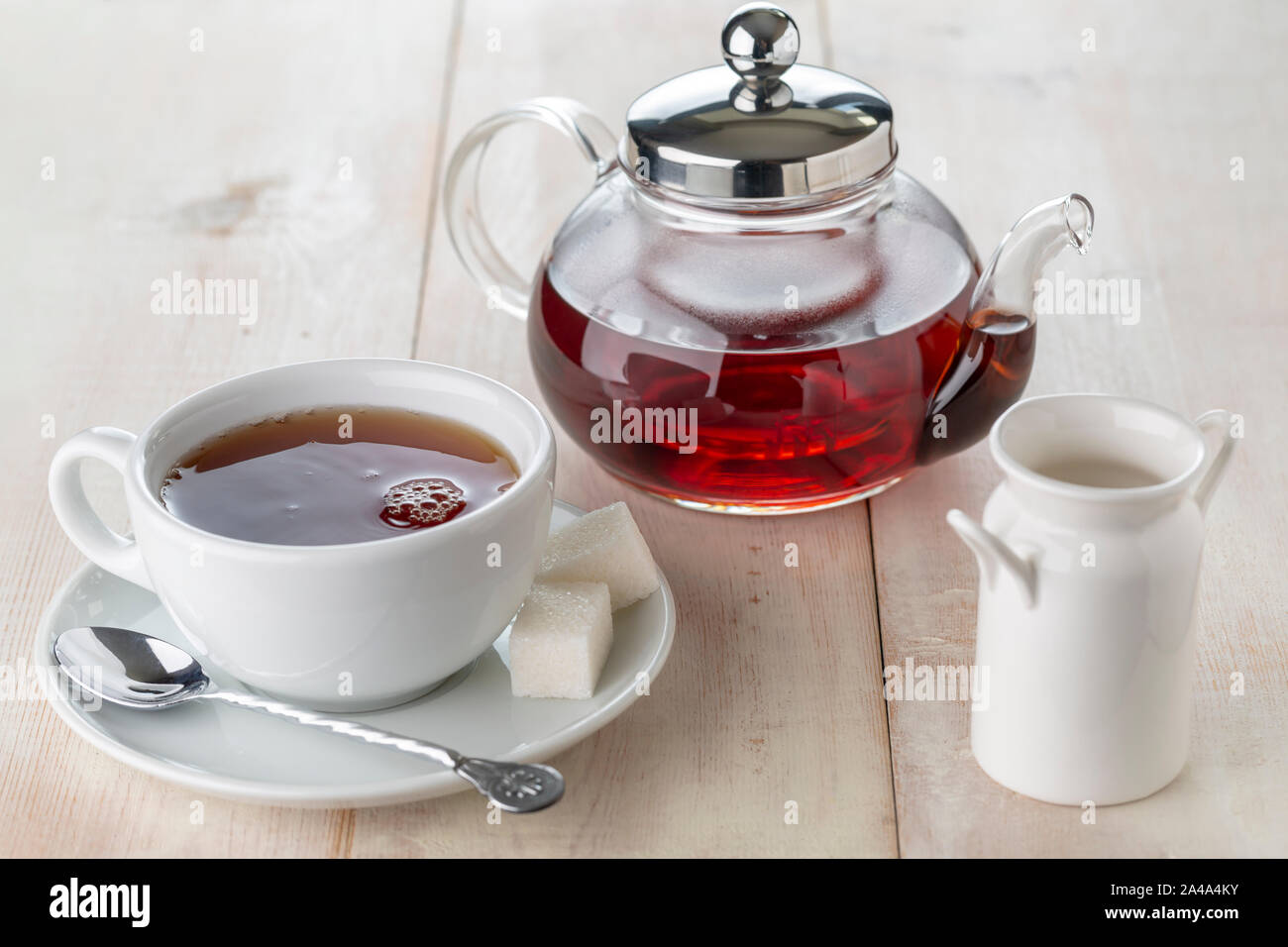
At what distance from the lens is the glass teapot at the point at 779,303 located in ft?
2.85

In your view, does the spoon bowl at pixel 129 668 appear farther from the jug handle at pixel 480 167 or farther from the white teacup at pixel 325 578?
the jug handle at pixel 480 167

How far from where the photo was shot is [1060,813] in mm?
706

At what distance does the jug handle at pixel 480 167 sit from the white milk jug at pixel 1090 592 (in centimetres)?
44

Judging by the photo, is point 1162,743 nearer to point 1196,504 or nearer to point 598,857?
point 1196,504

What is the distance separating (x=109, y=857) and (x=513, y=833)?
0.19 m

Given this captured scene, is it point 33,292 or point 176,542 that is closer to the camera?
point 176,542

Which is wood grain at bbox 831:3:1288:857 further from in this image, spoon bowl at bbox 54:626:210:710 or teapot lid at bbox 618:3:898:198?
spoon bowl at bbox 54:626:210:710

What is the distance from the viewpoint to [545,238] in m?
1.40

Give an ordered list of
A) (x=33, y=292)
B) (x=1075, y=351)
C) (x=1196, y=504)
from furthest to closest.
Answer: (x=33, y=292)
(x=1075, y=351)
(x=1196, y=504)

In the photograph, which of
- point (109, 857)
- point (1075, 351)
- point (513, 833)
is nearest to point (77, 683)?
point (109, 857)

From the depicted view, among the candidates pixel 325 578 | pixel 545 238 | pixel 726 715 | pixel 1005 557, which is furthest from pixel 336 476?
pixel 545 238

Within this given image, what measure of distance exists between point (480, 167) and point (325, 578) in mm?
527

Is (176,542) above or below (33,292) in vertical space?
above

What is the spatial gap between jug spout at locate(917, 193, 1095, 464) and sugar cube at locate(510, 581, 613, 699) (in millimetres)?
287
